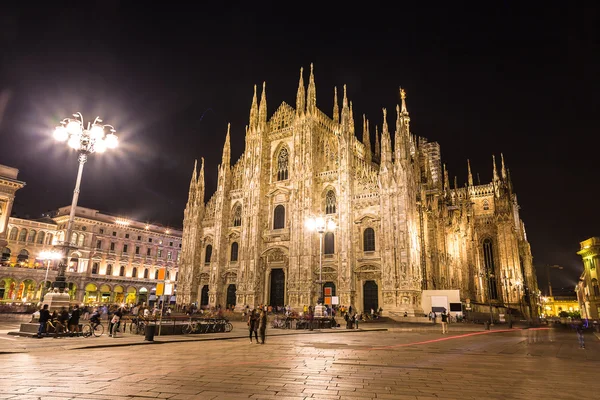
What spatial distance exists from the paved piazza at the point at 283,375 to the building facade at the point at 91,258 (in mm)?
48491

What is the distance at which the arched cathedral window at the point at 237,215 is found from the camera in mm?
49531

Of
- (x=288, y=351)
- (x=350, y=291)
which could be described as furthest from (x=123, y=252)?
(x=288, y=351)

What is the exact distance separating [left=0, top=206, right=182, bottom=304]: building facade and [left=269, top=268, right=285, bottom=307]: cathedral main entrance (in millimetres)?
27380

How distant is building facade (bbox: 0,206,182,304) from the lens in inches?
2080

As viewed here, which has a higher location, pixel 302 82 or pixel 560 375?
pixel 302 82

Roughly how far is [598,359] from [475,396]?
8964 mm

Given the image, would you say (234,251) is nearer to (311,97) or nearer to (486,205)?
(311,97)

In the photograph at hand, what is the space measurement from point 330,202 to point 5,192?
40340mm

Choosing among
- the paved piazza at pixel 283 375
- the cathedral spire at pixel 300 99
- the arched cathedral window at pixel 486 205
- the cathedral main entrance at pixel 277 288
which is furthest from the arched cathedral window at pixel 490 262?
the paved piazza at pixel 283 375

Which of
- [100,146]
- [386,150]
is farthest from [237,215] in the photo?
[100,146]

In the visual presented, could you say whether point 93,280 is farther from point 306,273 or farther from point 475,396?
point 475,396

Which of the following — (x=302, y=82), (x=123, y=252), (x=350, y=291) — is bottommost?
(x=350, y=291)

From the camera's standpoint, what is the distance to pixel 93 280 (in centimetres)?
5978

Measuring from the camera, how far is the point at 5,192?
49.4 meters
